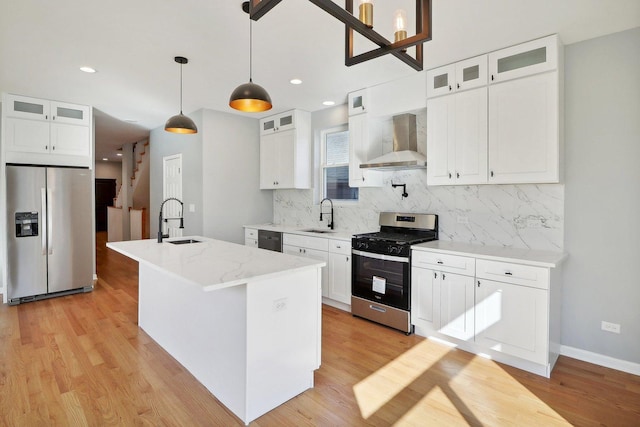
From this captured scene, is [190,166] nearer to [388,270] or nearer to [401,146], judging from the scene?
[401,146]

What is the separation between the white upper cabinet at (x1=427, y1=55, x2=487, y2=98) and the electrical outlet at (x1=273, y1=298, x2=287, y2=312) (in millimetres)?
2558

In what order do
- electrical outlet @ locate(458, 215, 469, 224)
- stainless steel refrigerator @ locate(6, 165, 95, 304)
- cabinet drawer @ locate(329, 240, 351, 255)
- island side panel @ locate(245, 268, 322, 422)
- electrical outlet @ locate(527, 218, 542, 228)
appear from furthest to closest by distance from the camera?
1. stainless steel refrigerator @ locate(6, 165, 95, 304)
2. cabinet drawer @ locate(329, 240, 351, 255)
3. electrical outlet @ locate(458, 215, 469, 224)
4. electrical outlet @ locate(527, 218, 542, 228)
5. island side panel @ locate(245, 268, 322, 422)

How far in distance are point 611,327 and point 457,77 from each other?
2513 millimetres

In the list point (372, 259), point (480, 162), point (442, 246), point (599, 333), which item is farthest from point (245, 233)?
point (599, 333)

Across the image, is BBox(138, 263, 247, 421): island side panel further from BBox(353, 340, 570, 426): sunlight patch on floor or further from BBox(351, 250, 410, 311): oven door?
BBox(351, 250, 410, 311): oven door

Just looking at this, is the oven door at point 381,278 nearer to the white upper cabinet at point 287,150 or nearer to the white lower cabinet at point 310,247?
the white lower cabinet at point 310,247

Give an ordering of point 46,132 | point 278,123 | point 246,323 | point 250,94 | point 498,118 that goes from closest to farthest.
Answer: point 246,323 < point 250,94 < point 498,118 < point 46,132 < point 278,123

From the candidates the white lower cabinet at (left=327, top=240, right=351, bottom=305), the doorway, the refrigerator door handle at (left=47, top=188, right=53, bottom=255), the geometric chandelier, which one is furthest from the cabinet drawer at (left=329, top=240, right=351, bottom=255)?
the doorway

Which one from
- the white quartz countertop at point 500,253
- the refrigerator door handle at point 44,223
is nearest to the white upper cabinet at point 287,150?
the white quartz countertop at point 500,253

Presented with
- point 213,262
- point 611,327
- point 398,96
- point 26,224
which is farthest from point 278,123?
point 611,327

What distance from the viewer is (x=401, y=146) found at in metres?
3.83

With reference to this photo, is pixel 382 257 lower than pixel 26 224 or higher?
lower

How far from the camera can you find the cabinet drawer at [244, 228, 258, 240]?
5219 millimetres

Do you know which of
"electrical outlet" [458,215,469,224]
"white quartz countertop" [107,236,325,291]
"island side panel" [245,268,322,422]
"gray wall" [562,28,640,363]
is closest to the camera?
"white quartz countertop" [107,236,325,291]
